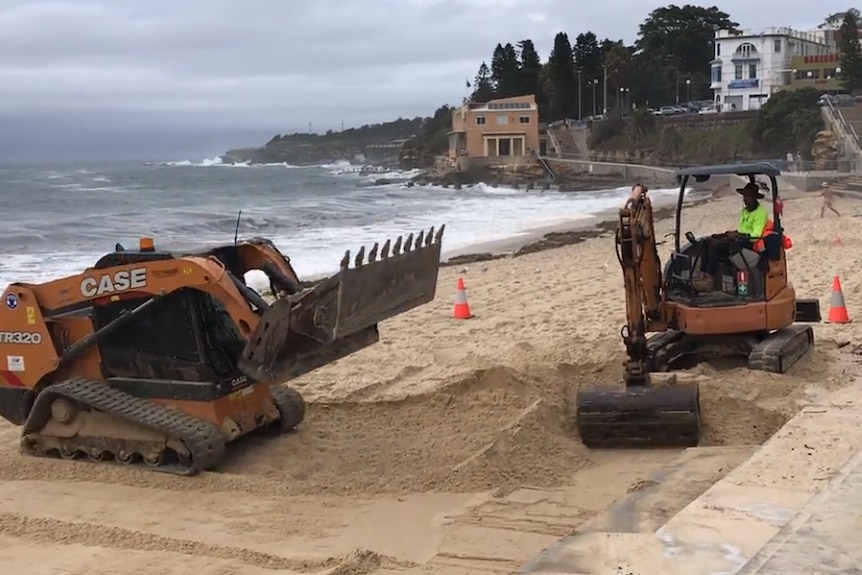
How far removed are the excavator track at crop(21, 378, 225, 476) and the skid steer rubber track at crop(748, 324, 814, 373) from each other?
15.7ft

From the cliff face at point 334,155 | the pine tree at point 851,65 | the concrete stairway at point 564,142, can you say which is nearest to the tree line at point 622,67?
the concrete stairway at point 564,142

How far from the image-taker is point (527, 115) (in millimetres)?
86188

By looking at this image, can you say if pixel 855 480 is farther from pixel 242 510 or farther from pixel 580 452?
pixel 242 510

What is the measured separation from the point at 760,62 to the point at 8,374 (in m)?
93.2

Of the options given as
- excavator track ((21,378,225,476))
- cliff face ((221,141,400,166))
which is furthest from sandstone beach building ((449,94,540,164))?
excavator track ((21,378,225,476))

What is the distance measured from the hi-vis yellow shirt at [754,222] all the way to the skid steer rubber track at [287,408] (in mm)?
4342

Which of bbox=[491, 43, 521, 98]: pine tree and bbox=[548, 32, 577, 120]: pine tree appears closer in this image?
bbox=[548, 32, 577, 120]: pine tree

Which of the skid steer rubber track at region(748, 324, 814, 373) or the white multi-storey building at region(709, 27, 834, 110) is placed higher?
the white multi-storey building at region(709, 27, 834, 110)

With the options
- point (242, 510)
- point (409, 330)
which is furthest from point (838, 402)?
point (409, 330)

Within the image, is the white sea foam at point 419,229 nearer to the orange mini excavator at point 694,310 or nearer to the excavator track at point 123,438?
the orange mini excavator at point 694,310

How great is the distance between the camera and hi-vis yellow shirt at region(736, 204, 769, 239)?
909 cm

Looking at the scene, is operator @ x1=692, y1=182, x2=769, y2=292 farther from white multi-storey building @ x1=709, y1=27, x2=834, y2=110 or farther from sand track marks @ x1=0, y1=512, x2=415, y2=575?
white multi-storey building @ x1=709, y1=27, x2=834, y2=110

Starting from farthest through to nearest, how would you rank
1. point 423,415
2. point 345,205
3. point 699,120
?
point 699,120 < point 345,205 < point 423,415

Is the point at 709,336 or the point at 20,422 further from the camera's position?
the point at 709,336
